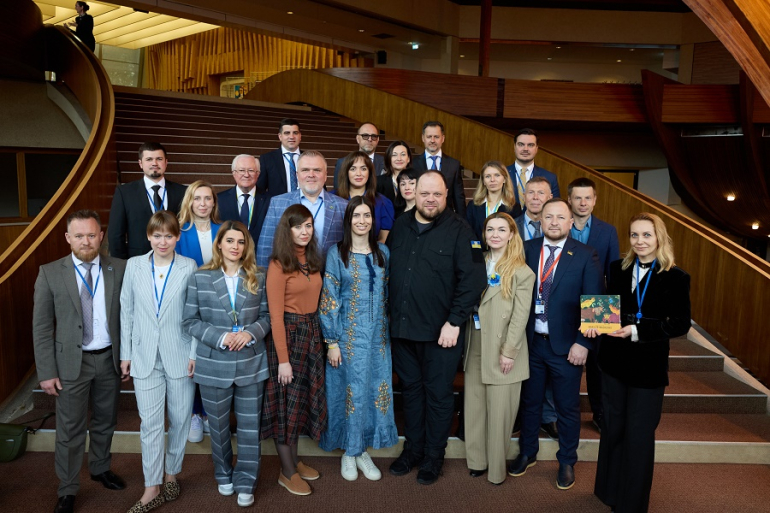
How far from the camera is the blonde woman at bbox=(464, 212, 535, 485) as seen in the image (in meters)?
3.14

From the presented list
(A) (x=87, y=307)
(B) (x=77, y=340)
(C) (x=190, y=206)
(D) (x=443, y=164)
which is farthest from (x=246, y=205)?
(D) (x=443, y=164)

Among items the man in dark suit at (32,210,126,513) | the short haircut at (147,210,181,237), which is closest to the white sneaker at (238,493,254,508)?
the man in dark suit at (32,210,126,513)

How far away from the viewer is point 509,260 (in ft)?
10.3

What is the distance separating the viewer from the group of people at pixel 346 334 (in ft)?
9.34

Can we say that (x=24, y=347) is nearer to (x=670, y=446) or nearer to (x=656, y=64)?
(x=670, y=446)

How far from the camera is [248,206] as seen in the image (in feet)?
12.3

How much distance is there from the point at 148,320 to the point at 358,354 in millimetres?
1079

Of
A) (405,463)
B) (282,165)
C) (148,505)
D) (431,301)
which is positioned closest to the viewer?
(148,505)

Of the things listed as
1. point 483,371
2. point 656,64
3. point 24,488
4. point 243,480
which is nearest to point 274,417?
point 243,480

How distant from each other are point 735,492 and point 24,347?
428 cm

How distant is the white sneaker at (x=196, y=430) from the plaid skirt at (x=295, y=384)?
0.65m

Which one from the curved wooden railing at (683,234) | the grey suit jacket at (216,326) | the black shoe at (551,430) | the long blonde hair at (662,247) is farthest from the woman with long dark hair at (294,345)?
the curved wooden railing at (683,234)

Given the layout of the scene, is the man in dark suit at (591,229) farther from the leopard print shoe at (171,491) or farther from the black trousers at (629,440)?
the leopard print shoe at (171,491)

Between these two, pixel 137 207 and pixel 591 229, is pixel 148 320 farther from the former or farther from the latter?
pixel 591 229
